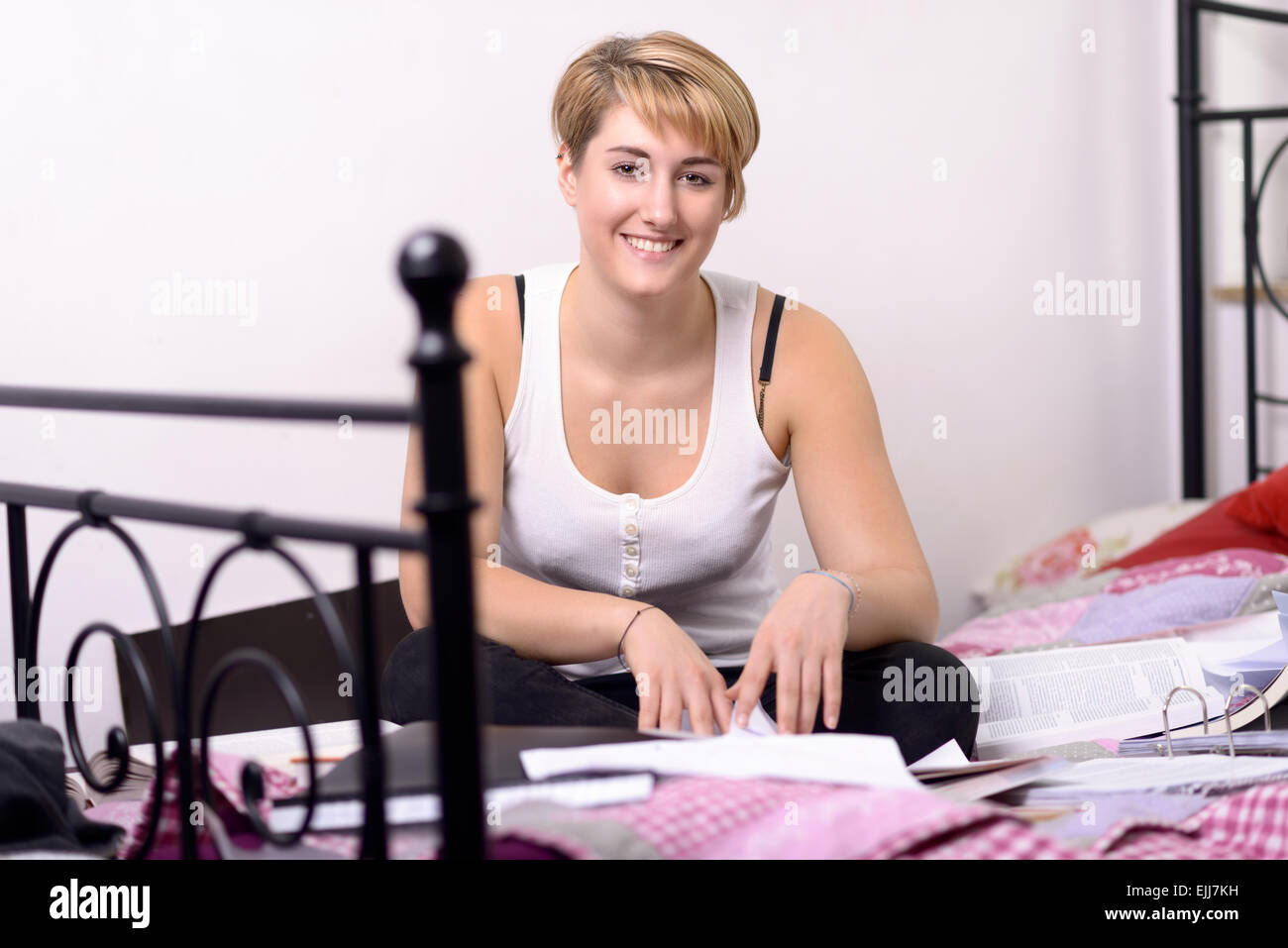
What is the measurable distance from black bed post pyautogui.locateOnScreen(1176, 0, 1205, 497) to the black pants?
1.52 metres

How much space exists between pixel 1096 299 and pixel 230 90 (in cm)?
162

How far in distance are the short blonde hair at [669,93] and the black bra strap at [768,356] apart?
0.13 meters

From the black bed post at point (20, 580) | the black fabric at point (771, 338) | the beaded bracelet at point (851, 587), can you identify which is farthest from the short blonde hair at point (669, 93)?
the black bed post at point (20, 580)

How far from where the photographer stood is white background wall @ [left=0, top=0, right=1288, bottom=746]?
5.01ft

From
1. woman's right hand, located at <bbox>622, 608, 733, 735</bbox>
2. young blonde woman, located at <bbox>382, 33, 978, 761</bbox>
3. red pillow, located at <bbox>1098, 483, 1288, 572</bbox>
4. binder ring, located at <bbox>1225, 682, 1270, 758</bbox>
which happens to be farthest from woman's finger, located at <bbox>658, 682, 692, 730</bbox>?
red pillow, located at <bbox>1098, 483, 1288, 572</bbox>

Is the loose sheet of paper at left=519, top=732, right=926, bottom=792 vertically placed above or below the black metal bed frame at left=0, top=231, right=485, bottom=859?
below

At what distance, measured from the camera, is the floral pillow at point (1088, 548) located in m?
2.12

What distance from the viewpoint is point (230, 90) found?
1.60 metres

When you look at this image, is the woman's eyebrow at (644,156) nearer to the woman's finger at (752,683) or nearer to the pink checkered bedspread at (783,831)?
the woman's finger at (752,683)

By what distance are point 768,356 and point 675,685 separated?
0.43 meters

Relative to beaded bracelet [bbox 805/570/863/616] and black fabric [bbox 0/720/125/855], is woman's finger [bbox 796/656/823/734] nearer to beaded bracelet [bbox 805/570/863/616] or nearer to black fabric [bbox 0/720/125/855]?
beaded bracelet [bbox 805/570/863/616]

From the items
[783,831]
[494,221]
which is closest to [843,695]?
[783,831]
